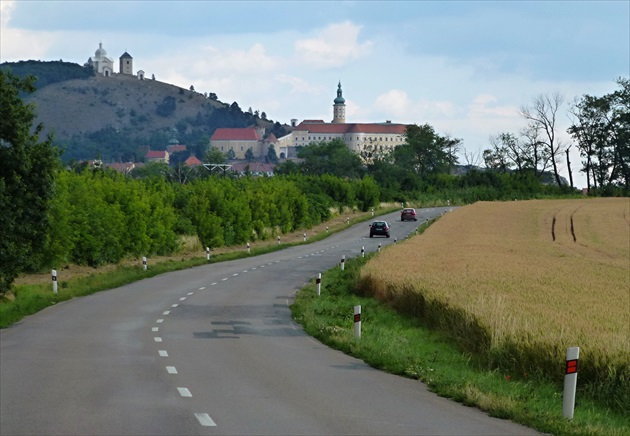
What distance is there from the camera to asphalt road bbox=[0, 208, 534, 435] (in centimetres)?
1255

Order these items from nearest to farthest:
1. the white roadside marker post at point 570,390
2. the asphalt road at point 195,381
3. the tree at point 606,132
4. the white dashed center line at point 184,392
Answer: the asphalt road at point 195,381 < the white roadside marker post at point 570,390 < the white dashed center line at point 184,392 < the tree at point 606,132

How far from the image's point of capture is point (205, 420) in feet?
41.4

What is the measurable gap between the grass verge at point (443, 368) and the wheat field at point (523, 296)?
0.43 m

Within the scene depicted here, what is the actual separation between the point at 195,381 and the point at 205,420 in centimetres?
379

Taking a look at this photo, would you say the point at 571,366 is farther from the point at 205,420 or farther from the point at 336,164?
the point at 336,164

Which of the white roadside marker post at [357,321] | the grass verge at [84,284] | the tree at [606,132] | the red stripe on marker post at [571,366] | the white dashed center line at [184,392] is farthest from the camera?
the tree at [606,132]

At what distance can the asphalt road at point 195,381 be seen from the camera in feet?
41.2

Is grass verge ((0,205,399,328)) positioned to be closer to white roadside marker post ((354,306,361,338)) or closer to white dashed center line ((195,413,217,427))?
white roadside marker post ((354,306,361,338))

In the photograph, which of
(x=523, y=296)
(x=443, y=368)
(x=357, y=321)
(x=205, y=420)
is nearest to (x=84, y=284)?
(x=357, y=321)

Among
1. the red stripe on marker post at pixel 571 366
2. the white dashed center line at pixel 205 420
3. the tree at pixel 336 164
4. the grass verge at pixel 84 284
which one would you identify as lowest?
the grass verge at pixel 84 284

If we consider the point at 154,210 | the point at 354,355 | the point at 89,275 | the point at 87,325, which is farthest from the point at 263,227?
the point at 354,355

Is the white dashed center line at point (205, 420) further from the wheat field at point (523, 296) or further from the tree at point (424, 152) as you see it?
the tree at point (424, 152)

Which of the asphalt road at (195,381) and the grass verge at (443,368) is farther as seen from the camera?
the grass verge at (443,368)

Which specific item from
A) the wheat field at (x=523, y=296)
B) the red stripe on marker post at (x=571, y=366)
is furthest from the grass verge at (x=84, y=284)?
the red stripe on marker post at (x=571, y=366)
